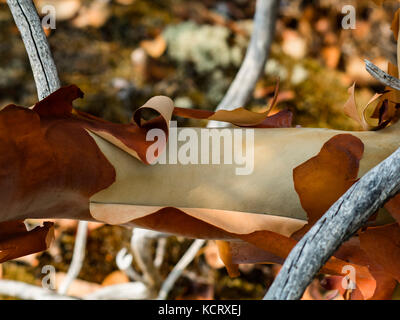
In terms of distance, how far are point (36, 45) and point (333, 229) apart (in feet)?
0.57

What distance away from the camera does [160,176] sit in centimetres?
22

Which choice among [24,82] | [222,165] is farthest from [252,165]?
[24,82]

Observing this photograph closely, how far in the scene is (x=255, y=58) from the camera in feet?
1.65

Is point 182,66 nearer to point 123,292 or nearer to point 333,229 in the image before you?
point 123,292

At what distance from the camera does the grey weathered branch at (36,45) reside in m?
0.25

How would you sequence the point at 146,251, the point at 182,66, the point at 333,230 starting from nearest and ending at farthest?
the point at 333,230, the point at 146,251, the point at 182,66

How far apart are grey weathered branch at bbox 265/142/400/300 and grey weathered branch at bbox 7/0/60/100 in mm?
154

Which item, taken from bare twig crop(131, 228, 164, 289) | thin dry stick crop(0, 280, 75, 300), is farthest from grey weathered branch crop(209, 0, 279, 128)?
thin dry stick crop(0, 280, 75, 300)

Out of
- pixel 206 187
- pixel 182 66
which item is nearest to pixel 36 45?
pixel 206 187

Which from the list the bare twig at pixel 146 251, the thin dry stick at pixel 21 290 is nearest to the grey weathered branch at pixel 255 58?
the bare twig at pixel 146 251

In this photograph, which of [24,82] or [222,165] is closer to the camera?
[222,165]

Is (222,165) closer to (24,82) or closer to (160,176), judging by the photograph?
(160,176)

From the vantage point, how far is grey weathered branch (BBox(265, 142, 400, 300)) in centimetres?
16
